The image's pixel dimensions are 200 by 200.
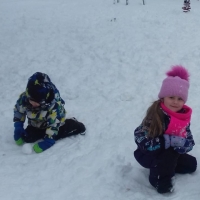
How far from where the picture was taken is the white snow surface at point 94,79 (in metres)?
4.34

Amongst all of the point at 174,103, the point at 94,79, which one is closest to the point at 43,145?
the point at 174,103

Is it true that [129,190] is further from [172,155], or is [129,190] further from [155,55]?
[155,55]

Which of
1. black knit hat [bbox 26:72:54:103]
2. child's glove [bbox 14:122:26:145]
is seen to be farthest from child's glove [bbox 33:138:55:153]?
black knit hat [bbox 26:72:54:103]

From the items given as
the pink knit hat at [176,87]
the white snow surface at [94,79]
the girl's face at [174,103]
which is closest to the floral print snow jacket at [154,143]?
the girl's face at [174,103]

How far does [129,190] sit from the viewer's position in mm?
4117

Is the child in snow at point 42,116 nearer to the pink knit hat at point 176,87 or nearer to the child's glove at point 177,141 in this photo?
the pink knit hat at point 176,87

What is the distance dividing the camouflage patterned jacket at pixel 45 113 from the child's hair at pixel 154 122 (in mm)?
1832

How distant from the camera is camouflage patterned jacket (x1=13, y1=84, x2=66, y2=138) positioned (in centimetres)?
527

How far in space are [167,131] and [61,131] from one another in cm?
221

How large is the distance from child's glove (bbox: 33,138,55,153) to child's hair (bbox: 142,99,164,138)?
1910mm

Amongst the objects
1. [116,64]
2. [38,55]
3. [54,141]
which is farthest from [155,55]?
[54,141]

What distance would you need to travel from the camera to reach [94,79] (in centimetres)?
770

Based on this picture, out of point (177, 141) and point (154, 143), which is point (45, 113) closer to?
point (154, 143)

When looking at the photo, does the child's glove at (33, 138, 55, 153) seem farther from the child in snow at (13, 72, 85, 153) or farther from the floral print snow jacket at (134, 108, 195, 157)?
the floral print snow jacket at (134, 108, 195, 157)
